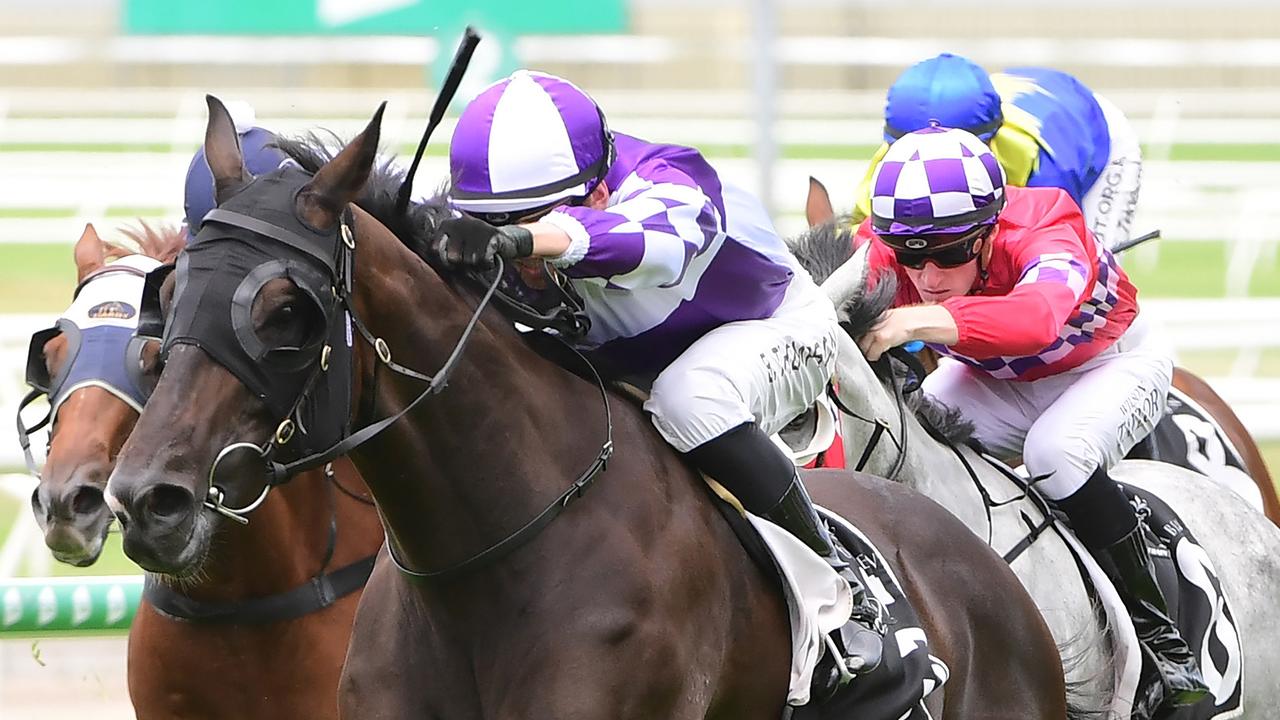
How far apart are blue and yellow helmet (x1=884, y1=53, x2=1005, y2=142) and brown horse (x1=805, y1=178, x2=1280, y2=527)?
306 mm

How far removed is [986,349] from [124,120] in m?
9.21

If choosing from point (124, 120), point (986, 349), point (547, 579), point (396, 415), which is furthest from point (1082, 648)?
point (124, 120)

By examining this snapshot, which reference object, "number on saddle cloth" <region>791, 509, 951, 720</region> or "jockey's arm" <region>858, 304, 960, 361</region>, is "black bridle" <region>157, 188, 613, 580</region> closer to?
"number on saddle cloth" <region>791, 509, 951, 720</region>

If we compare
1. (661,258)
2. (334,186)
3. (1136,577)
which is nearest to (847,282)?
(1136,577)

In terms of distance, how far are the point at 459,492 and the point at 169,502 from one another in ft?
2.02

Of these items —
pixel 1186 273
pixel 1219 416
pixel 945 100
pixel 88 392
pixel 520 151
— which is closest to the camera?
pixel 520 151

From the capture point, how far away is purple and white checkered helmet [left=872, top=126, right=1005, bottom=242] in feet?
15.3

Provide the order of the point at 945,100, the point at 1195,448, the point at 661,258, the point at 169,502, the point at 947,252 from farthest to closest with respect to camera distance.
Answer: the point at 1195,448
the point at 945,100
the point at 947,252
the point at 661,258
the point at 169,502

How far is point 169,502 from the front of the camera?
2.68 meters

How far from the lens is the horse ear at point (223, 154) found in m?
2.94

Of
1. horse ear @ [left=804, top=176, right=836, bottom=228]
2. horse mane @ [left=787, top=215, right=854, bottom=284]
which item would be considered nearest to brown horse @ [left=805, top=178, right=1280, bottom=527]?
horse ear @ [left=804, top=176, right=836, bottom=228]

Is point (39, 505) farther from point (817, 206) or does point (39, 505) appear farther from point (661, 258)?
point (817, 206)

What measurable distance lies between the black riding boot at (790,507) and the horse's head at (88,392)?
1149mm

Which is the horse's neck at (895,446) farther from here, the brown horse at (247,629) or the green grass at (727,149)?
the green grass at (727,149)
